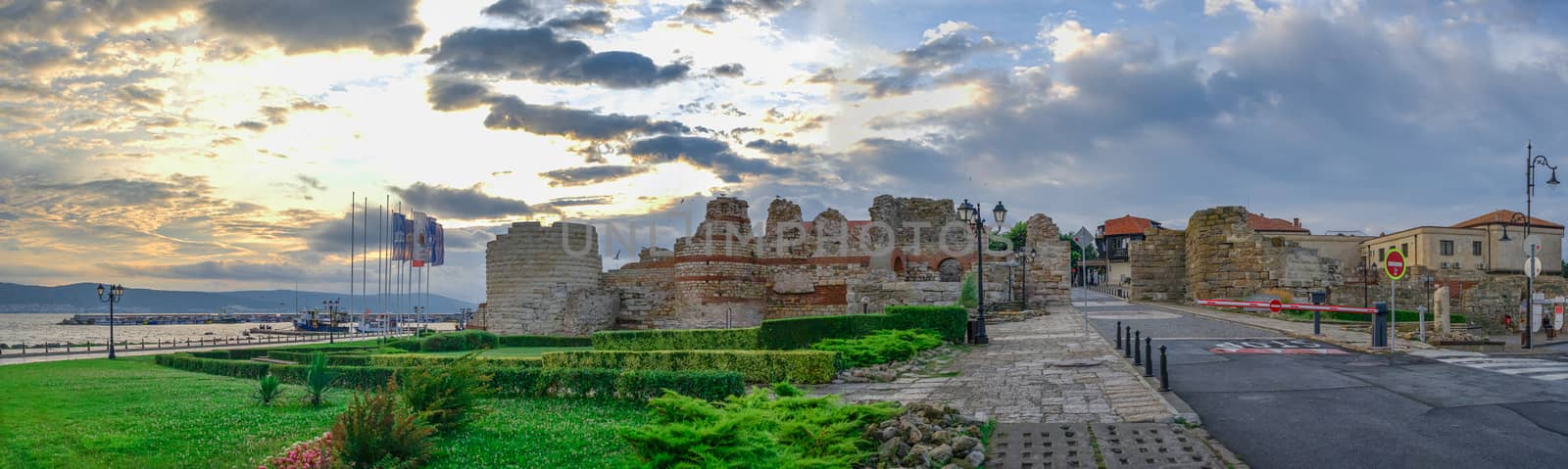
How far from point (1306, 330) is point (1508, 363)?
26.2 feet

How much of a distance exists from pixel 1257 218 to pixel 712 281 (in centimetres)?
5355

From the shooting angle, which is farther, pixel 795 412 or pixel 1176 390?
pixel 1176 390

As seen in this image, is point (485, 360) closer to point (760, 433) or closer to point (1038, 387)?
point (760, 433)

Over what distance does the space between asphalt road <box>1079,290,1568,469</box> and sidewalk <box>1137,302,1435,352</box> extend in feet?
7.93

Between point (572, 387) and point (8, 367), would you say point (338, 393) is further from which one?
point (8, 367)

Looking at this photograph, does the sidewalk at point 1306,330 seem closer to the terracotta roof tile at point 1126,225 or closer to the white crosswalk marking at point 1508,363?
the white crosswalk marking at point 1508,363

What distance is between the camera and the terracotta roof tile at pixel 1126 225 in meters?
85.8

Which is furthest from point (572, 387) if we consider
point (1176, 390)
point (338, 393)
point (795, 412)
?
point (1176, 390)

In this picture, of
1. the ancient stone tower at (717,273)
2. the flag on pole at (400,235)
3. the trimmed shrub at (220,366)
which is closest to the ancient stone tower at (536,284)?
the ancient stone tower at (717,273)

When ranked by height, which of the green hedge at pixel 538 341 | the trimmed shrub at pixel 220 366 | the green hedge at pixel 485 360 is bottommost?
the green hedge at pixel 538 341

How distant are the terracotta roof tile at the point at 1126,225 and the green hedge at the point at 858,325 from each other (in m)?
68.0

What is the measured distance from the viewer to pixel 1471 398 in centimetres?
1067

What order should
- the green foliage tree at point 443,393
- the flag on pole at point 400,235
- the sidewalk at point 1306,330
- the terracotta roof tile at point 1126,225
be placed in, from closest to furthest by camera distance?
the green foliage tree at point 443,393, the sidewalk at point 1306,330, the flag on pole at point 400,235, the terracotta roof tile at point 1126,225

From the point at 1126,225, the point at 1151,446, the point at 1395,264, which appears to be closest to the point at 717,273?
the point at 1395,264
